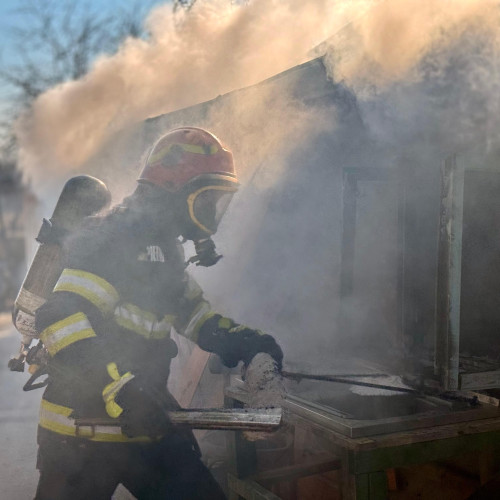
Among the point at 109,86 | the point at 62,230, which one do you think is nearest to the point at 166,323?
the point at 62,230

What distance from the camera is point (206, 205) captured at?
263 cm

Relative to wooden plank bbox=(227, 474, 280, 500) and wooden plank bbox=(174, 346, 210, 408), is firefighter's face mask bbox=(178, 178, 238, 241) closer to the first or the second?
wooden plank bbox=(227, 474, 280, 500)

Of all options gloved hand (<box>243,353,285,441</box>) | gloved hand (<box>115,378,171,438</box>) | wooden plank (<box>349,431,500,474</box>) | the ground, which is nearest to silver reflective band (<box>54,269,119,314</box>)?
gloved hand (<box>115,378,171,438</box>)

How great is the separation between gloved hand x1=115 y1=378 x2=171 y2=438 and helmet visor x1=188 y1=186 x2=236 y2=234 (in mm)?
801

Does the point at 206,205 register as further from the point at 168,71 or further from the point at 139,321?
the point at 168,71

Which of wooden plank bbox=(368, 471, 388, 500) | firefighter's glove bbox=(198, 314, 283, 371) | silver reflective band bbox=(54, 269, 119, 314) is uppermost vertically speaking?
silver reflective band bbox=(54, 269, 119, 314)

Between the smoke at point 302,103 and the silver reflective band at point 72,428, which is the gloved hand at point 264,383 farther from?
the smoke at point 302,103

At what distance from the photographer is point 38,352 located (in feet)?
8.20

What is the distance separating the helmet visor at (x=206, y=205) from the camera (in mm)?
2574

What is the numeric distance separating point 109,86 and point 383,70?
15.9 ft

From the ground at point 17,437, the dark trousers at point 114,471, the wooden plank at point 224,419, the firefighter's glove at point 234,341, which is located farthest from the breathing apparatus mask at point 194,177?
the ground at point 17,437

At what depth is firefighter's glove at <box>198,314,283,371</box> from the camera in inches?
106

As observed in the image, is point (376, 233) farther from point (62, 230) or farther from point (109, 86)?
point (109, 86)

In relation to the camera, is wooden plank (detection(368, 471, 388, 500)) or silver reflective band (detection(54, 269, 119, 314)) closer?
silver reflective band (detection(54, 269, 119, 314))
